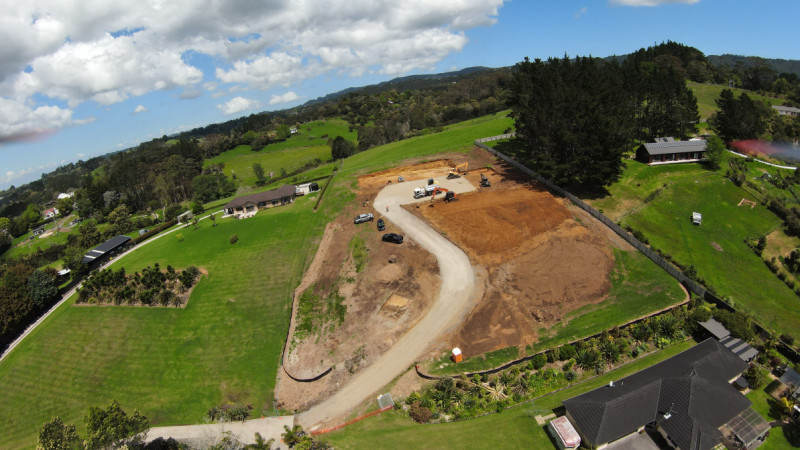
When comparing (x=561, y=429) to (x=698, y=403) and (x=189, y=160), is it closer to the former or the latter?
(x=698, y=403)

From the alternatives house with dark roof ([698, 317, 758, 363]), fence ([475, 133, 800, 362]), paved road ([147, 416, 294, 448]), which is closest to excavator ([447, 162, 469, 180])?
fence ([475, 133, 800, 362])

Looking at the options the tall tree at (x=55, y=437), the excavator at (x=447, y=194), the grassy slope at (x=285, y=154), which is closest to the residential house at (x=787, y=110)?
the excavator at (x=447, y=194)

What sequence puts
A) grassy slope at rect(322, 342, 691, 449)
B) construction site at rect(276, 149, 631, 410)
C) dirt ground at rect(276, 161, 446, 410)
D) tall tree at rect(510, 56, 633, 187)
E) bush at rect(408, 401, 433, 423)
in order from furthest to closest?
tall tree at rect(510, 56, 633, 187)
construction site at rect(276, 149, 631, 410)
dirt ground at rect(276, 161, 446, 410)
bush at rect(408, 401, 433, 423)
grassy slope at rect(322, 342, 691, 449)

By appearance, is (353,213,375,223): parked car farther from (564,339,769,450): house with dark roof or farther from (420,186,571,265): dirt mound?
(564,339,769,450): house with dark roof

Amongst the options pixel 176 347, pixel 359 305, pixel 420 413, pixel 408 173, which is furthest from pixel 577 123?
pixel 176 347

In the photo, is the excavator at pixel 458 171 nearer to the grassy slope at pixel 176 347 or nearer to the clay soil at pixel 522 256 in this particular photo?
the clay soil at pixel 522 256

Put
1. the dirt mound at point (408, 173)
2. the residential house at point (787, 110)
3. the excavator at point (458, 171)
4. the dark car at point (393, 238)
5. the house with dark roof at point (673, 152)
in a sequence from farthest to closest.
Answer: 1. the residential house at point (787, 110)
2. the dirt mound at point (408, 173)
3. the excavator at point (458, 171)
4. the house with dark roof at point (673, 152)
5. the dark car at point (393, 238)

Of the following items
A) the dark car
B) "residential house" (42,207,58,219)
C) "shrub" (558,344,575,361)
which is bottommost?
"shrub" (558,344,575,361)
